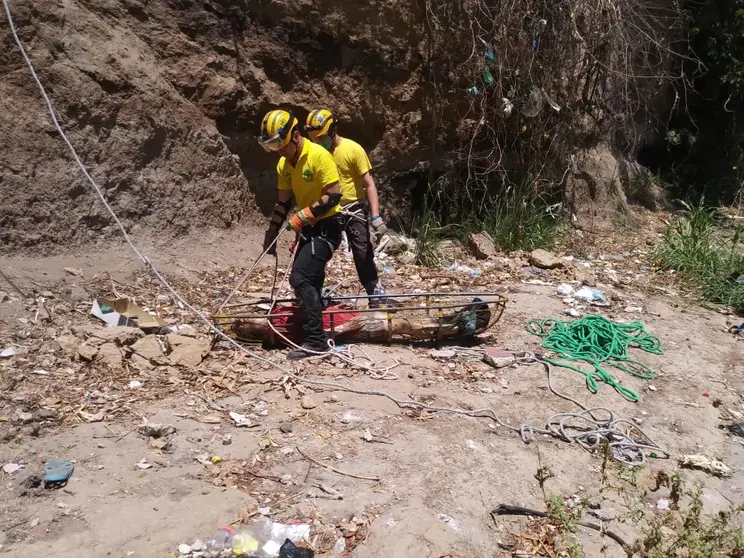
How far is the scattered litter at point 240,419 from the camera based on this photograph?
3.78 meters

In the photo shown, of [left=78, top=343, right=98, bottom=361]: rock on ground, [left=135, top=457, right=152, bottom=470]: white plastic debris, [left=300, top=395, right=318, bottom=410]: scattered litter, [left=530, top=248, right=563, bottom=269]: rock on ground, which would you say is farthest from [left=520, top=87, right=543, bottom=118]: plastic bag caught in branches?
[left=135, top=457, right=152, bottom=470]: white plastic debris

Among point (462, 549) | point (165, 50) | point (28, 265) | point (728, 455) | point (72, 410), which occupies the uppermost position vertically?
point (165, 50)

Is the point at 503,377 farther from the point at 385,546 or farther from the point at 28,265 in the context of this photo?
the point at 28,265

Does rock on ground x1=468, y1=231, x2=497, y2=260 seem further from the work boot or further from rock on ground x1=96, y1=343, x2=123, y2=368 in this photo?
rock on ground x1=96, y1=343, x2=123, y2=368

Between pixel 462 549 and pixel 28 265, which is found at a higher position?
pixel 28 265

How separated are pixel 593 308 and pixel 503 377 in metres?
1.87

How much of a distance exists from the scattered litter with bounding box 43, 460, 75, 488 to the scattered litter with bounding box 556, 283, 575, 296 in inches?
178

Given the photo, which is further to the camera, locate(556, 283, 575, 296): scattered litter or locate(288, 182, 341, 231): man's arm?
locate(556, 283, 575, 296): scattered litter

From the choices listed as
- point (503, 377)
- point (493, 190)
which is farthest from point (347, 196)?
point (493, 190)

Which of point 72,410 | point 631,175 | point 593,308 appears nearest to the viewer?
point 72,410

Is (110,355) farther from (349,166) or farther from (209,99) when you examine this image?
(209,99)

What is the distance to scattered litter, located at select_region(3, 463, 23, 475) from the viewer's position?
3173mm

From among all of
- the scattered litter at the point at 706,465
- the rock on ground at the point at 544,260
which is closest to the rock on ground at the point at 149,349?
the scattered litter at the point at 706,465

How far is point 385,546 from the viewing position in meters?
2.88
